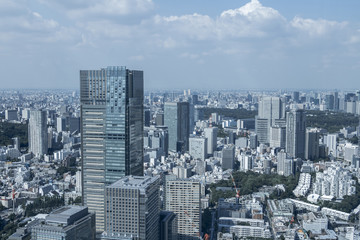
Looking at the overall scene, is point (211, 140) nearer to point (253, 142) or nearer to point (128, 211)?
point (253, 142)

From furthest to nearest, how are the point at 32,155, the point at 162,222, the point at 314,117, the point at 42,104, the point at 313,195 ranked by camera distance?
Answer: 1. the point at 42,104
2. the point at 314,117
3. the point at 32,155
4. the point at 313,195
5. the point at 162,222

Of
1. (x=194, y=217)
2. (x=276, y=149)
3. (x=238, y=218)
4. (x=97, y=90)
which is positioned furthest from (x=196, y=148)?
(x=97, y=90)

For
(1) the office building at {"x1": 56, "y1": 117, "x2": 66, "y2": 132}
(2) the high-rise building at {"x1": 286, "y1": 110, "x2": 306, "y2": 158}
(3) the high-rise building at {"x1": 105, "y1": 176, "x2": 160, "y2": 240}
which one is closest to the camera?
(3) the high-rise building at {"x1": 105, "y1": 176, "x2": 160, "y2": 240}

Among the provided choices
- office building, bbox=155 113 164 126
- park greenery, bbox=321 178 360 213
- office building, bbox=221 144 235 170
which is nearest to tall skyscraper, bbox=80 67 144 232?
park greenery, bbox=321 178 360 213

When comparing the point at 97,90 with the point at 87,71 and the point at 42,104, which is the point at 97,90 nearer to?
the point at 87,71

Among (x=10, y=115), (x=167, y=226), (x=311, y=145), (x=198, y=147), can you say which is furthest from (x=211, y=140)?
(x=10, y=115)

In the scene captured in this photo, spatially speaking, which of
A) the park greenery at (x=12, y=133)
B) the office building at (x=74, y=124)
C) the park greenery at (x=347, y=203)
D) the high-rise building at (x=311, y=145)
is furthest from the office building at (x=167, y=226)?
the office building at (x=74, y=124)

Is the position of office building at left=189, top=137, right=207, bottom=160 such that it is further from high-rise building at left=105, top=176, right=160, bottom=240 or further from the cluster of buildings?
high-rise building at left=105, top=176, right=160, bottom=240

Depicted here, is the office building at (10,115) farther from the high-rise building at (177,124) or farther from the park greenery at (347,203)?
the park greenery at (347,203)
